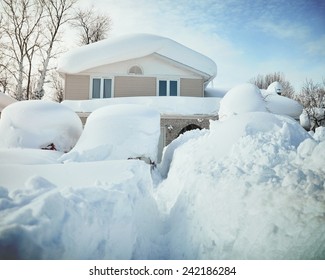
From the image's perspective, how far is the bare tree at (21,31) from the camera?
11.1ft

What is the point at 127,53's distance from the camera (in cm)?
973

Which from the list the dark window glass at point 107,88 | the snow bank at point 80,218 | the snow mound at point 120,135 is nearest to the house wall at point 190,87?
the dark window glass at point 107,88

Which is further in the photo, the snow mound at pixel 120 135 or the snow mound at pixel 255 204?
the snow mound at pixel 120 135

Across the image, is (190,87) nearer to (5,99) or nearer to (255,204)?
(5,99)

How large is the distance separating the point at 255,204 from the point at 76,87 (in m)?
9.46

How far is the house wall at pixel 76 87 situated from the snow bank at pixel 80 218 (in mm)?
8240

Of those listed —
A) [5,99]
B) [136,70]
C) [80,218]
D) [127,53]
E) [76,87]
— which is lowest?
[80,218]

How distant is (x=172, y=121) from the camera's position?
9.34 metres

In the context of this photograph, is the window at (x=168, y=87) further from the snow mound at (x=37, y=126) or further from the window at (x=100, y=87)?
the snow mound at (x=37, y=126)

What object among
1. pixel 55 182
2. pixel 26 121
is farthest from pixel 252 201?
pixel 26 121

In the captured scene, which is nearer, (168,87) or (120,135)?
(120,135)

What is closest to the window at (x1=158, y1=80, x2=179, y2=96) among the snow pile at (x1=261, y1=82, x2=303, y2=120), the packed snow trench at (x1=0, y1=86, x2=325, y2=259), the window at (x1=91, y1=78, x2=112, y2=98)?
the window at (x1=91, y1=78, x2=112, y2=98)

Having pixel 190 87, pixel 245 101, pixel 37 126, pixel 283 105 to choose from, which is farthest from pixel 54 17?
pixel 190 87

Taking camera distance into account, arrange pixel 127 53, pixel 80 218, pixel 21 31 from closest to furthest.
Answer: pixel 80 218 → pixel 21 31 → pixel 127 53
